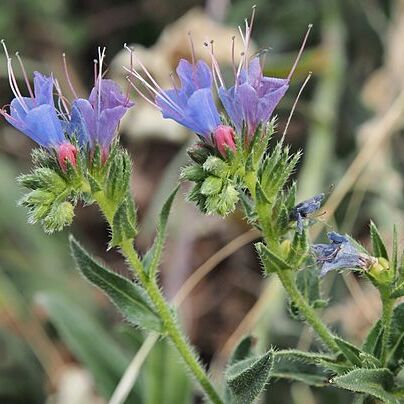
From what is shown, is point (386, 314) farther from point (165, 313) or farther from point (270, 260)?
point (165, 313)

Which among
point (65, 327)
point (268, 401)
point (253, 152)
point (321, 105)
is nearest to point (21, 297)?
point (65, 327)

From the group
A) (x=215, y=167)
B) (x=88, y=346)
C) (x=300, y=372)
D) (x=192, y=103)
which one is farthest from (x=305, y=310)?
(x=88, y=346)

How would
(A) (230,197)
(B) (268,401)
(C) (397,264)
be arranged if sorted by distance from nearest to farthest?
(A) (230,197) < (C) (397,264) < (B) (268,401)

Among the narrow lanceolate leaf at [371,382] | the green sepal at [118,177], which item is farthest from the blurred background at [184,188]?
the green sepal at [118,177]

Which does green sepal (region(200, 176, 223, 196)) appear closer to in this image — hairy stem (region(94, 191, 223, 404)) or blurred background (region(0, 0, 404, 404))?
hairy stem (region(94, 191, 223, 404))

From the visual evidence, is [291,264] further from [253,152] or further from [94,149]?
[94,149]

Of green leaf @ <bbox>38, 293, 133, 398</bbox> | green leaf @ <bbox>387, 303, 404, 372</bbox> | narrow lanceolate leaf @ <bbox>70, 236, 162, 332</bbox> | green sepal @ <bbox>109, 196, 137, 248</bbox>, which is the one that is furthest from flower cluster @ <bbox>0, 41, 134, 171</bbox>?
green leaf @ <bbox>38, 293, 133, 398</bbox>
